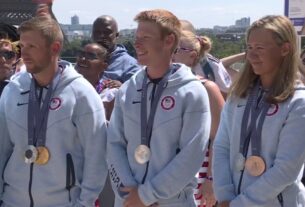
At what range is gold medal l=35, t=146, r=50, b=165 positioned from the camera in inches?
153

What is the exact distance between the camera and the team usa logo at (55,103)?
3947 millimetres

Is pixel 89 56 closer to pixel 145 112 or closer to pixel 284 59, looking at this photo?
pixel 145 112

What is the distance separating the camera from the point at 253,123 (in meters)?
3.68

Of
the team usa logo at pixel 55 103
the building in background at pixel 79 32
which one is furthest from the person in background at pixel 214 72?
the team usa logo at pixel 55 103

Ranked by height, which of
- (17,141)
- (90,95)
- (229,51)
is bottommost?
(229,51)

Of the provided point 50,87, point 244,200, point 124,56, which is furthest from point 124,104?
point 124,56

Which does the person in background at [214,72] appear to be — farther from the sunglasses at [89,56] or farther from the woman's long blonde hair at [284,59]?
the woman's long blonde hair at [284,59]

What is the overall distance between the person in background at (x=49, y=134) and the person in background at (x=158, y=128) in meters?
0.17

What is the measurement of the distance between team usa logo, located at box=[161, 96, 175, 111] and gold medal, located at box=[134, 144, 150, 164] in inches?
11.7

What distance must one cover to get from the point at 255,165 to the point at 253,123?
269 mm

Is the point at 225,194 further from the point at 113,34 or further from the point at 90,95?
the point at 113,34

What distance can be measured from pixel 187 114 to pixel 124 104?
1.53 ft

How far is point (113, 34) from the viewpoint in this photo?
645cm

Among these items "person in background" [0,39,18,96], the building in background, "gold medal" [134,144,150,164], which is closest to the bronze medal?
"gold medal" [134,144,150,164]
